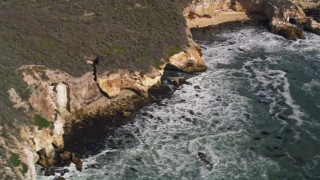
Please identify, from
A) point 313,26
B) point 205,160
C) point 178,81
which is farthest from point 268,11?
point 205,160

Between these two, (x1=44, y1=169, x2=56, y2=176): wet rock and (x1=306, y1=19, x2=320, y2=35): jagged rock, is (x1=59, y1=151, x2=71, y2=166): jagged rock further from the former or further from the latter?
(x1=306, y1=19, x2=320, y2=35): jagged rock

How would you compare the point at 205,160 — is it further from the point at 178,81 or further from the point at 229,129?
the point at 178,81

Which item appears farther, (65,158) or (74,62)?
(74,62)

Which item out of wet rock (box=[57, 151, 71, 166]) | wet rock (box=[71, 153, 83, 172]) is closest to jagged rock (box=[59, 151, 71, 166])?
wet rock (box=[57, 151, 71, 166])

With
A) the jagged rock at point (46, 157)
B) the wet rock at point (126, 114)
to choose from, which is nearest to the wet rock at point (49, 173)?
the jagged rock at point (46, 157)

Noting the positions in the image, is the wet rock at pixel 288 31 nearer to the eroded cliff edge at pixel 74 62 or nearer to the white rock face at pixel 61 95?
the eroded cliff edge at pixel 74 62

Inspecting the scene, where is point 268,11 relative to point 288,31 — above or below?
above
